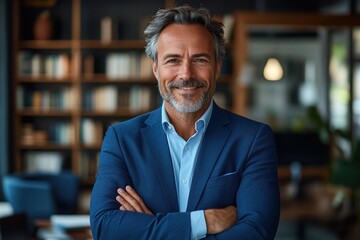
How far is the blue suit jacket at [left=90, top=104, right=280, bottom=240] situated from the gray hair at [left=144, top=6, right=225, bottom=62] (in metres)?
0.26

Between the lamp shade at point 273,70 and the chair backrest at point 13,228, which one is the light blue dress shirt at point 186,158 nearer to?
the chair backrest at point 13,228

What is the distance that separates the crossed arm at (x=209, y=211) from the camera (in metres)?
2.09

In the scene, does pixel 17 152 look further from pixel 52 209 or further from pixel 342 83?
pixel 342 83

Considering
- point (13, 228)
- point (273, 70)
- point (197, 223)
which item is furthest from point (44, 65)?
point (197, 223)

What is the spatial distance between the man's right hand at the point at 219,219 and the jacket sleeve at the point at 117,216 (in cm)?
7

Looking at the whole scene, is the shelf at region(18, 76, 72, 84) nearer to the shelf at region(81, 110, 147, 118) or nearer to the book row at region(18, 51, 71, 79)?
the book row at region(18, 51, 71, 79)

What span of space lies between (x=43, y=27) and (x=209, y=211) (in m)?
8.10

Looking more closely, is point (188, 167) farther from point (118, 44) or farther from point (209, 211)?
point (118, 44)

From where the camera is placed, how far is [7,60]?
31.7ft

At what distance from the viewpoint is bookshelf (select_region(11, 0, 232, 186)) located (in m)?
9.74

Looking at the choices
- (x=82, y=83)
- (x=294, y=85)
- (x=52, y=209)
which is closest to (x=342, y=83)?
(x=294, y=85)

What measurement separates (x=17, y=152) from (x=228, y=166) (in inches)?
321

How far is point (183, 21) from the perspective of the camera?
2139 mm

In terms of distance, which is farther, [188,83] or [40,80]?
[40,80]
